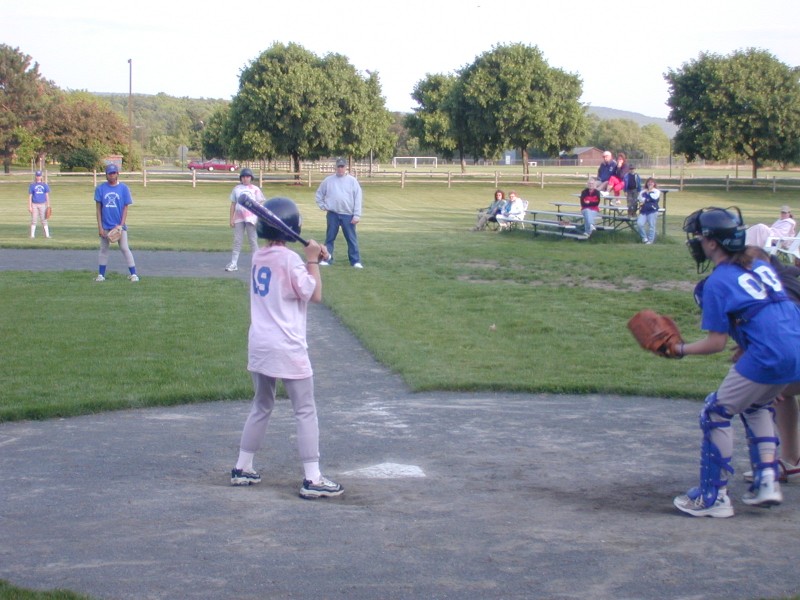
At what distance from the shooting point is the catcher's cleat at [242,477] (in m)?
5.73

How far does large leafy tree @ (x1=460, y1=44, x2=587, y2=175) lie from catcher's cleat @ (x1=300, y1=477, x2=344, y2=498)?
64362 mm

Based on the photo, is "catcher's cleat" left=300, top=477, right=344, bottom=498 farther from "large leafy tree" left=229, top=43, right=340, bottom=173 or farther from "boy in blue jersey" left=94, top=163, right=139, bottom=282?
"large leafy tree" left=229, top=43, right=340, bottom=173

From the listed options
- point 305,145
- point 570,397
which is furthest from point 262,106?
point 570,397

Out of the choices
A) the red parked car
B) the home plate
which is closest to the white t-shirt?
the home plate

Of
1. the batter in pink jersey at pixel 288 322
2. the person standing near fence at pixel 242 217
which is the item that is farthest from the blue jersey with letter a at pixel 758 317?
the person standing near fence at pixel 242 217

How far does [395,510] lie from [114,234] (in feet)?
35.2

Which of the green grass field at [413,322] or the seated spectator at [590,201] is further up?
the seated spectator at [590,201]

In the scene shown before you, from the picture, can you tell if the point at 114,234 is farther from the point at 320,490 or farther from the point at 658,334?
the point at 658,334

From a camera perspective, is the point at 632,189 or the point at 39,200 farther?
the point at 632,189

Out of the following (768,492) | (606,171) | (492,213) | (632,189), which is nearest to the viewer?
(768,492)

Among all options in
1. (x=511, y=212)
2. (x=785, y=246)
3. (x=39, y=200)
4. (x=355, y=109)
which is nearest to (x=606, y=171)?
(x=511, y=212)

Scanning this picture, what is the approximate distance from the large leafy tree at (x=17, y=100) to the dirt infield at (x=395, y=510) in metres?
76.5

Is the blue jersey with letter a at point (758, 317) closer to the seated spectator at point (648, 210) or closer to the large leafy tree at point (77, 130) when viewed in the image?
the seated spectator at point (648, 210)

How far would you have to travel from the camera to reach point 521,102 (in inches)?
2670
